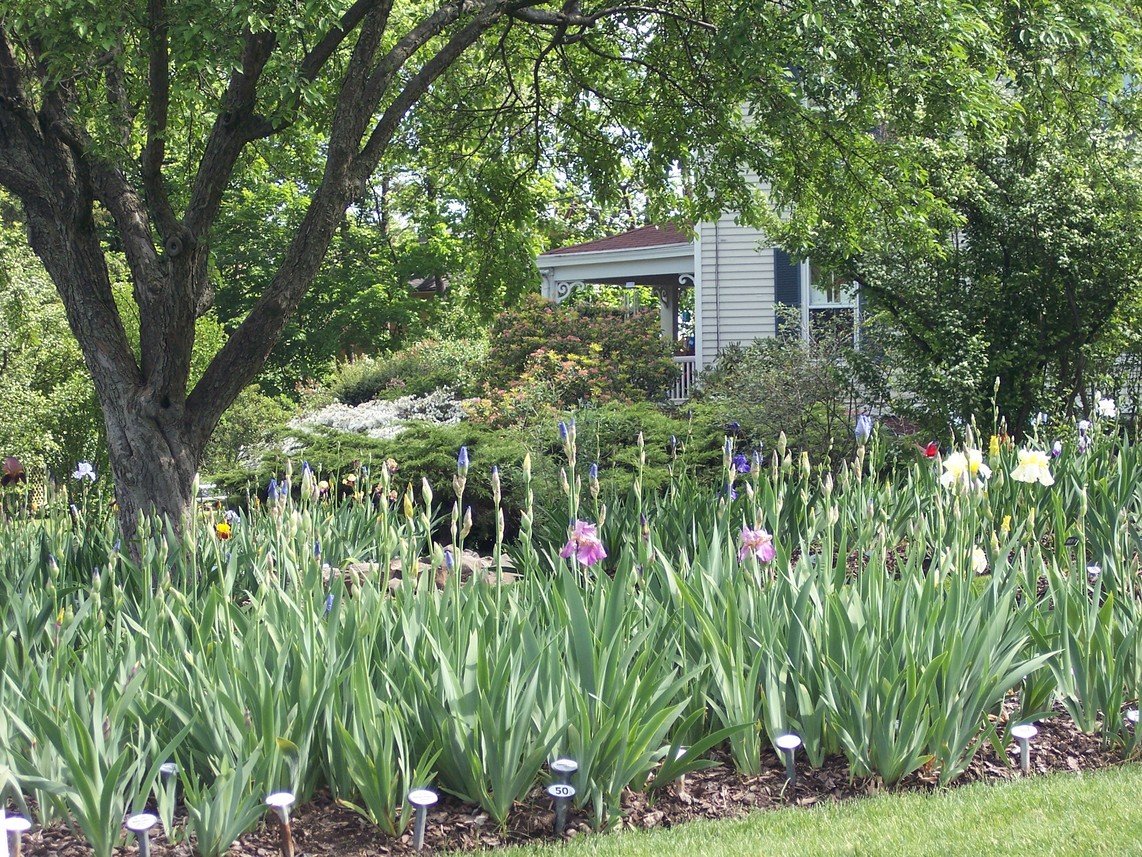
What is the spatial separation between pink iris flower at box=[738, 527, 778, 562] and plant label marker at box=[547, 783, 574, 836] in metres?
1.17

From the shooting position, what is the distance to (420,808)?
10.6 feet

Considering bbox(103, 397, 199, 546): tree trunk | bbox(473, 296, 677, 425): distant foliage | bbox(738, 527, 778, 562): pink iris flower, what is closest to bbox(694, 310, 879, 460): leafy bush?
bbox(473, 296, 677, 425): distant foliage

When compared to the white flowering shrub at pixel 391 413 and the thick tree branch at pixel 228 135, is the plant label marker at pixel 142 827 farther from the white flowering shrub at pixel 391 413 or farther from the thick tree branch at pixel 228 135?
the white flowering shrub at pixel 391 413

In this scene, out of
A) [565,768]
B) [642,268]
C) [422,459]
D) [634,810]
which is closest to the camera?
[565,768]

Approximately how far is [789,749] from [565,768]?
813 millimetres

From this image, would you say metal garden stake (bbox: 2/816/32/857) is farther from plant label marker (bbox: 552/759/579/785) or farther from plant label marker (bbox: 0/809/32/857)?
plant label marker (bbox: 552/759/579/785)

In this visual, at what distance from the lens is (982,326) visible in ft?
35.5

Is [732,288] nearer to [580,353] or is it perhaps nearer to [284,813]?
[580,353]

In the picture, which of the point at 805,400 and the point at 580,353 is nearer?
the point at 805,400

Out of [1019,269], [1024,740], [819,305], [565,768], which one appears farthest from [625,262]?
[565,768]

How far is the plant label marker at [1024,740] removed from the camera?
12.0ft

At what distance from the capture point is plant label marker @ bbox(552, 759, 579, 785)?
321 centimetres

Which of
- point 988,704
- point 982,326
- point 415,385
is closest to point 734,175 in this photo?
point 982,326

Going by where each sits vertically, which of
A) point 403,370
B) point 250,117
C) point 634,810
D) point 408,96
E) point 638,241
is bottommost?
point 634,810
